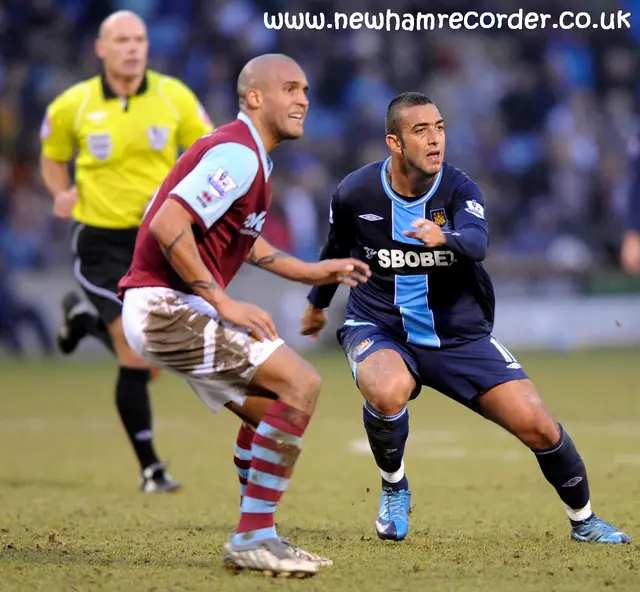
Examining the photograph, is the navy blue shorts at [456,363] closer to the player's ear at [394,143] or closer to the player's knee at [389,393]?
the player's knee at [389,393]

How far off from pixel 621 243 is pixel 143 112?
1245cm

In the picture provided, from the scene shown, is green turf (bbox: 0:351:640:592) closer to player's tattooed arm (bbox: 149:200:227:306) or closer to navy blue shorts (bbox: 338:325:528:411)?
navy blue shorts (bbox: 338:325:528:411)

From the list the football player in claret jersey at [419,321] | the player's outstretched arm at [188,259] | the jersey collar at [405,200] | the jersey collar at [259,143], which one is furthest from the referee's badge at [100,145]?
the player's outstretched arm at [188,259]

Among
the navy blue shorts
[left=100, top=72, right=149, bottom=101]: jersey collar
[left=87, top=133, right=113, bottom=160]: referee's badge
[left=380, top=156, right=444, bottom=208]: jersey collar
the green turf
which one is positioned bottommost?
the green turf

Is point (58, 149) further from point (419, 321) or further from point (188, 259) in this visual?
point (188, 259)

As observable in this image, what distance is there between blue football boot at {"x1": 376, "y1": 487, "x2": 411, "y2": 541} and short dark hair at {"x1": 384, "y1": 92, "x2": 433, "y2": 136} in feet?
6.02

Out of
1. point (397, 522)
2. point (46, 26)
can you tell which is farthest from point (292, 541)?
point (46, 26)

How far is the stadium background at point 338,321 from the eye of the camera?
5.75 metres

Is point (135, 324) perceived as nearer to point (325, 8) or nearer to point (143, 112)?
point (143, 112)

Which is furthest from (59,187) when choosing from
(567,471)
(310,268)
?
(567,471)

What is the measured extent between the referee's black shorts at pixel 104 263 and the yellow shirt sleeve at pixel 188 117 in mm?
758

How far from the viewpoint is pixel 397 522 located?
20.4 ft

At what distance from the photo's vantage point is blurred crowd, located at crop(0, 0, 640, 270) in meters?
Answer: 19.1

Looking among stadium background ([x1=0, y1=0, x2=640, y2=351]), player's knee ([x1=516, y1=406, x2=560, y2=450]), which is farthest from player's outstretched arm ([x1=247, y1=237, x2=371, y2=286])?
stadium background ([x1=0, y1=0, x2=640, y2=351])
